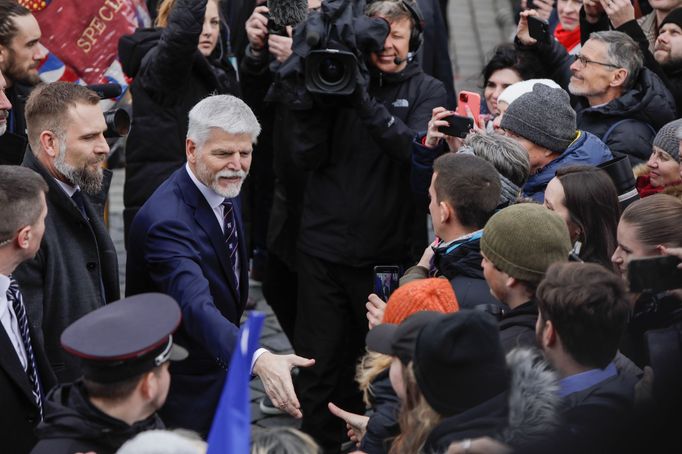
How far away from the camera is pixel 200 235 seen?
434cm

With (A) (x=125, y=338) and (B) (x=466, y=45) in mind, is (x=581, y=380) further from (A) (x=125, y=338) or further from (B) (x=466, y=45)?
(B) (x=466, y=45)

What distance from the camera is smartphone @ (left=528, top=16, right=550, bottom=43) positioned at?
609 cm

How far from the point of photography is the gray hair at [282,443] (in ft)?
8.44

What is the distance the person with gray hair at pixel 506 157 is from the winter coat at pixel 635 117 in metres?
0.87

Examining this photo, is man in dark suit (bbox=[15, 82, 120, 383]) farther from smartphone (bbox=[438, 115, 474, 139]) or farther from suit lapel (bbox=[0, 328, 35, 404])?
smartphone (bbox=[438, 115, 474, 139])

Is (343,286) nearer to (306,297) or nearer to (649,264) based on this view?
(306,297)

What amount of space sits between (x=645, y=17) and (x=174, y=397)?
4.50 meters

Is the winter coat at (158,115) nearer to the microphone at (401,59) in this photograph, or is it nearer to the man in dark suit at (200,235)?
the microphone at (401,59)

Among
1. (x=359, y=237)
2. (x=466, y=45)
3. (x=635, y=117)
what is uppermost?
(x=635, y=117)

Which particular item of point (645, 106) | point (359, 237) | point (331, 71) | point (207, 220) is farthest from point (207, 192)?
point (645, 106)

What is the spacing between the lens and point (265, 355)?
3.74m

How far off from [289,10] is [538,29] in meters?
1.60

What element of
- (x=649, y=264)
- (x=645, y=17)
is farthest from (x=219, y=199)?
(x=645, y=17)

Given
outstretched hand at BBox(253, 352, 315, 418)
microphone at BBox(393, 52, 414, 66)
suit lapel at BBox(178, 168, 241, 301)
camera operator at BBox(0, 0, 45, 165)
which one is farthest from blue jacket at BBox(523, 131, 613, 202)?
camera operator at BBox(0, 0, 45, 165)
